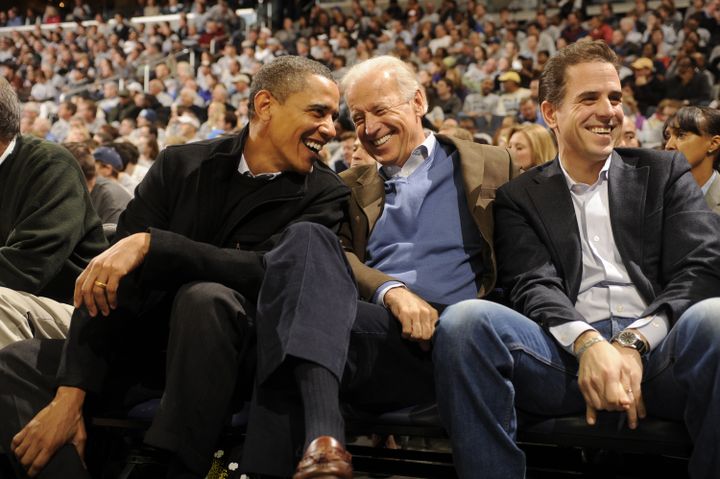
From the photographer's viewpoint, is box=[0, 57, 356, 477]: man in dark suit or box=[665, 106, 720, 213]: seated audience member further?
box=[665, 106, 720, 213]: seated audience member

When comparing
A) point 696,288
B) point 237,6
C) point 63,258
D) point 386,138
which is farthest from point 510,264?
point 237,6

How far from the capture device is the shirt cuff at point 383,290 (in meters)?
1.92

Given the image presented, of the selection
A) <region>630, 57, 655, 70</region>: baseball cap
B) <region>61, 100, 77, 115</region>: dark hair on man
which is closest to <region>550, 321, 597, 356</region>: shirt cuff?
<region>630, 57, 655, 70</region>: baseball cap

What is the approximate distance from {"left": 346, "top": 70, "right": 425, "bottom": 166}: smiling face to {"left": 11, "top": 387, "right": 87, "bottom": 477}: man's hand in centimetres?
110

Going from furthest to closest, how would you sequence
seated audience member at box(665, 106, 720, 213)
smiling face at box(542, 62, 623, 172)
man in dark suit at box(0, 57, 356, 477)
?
seated audience member at box(665, 106, 720, 213) < smiling face at box(542, 62, 623, 172) < man in dark suit at box(0, 57, 356, 477)

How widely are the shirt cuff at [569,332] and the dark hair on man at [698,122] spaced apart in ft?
5.74

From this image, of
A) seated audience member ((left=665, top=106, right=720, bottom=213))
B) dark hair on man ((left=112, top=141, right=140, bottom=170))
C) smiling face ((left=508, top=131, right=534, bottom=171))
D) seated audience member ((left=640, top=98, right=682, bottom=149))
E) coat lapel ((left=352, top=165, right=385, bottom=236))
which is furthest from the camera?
seated audience member ((left=640, top=98, right=682, bottom=149))

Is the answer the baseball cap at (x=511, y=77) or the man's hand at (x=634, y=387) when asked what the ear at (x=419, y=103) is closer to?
the man's hand at (x=634, y=387)

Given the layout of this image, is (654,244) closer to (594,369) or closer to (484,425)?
(594,369)

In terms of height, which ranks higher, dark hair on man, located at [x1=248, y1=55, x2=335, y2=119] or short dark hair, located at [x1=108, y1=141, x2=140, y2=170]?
dark hair on man, located at [x1=248, y1=55, x2=335, y2=119]

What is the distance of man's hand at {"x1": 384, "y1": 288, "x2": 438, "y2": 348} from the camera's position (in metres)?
1.77

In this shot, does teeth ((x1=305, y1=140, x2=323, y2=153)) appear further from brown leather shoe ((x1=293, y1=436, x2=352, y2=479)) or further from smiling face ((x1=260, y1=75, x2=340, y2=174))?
brown leather shoe ((x1=293, y1=436, x2=352, y2=479))

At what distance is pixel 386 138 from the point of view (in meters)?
2.41

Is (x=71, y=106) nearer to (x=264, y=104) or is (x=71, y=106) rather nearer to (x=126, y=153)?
(x=126, y=153)
